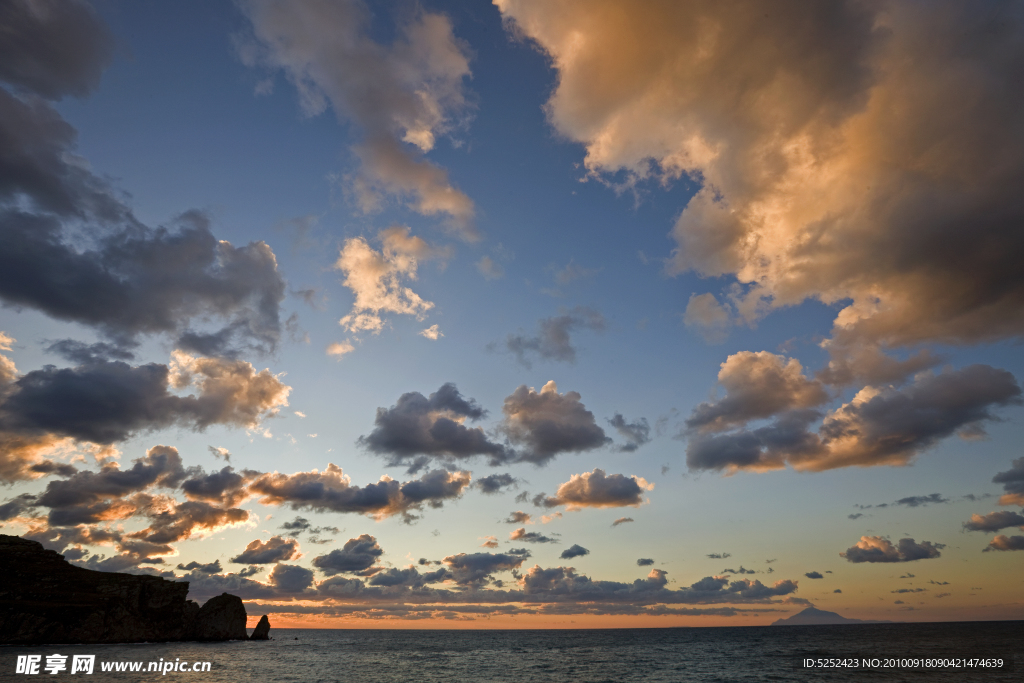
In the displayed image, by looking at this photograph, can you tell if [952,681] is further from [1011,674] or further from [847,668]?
[847,668]

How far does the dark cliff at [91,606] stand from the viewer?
453 ft

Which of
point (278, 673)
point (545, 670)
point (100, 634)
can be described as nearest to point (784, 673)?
point (545, 670)

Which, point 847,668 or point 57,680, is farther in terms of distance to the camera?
point 847,668

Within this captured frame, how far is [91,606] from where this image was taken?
152 metres

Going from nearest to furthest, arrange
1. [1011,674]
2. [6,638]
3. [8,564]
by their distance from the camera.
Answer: [1011,674] → [6,638] → [8,564]

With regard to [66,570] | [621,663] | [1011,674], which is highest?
[66,570]

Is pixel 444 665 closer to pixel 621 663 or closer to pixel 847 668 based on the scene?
pixel 621 663

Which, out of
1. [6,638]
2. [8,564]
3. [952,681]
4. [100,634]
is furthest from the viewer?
[8,564]

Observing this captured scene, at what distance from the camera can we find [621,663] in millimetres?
115000

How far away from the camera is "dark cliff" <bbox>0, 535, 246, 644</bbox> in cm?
13812

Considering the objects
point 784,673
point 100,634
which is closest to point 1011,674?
point 784,673

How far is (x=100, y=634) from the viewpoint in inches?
5792

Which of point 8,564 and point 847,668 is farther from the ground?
point 8,564

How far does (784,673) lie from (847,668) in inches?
692
